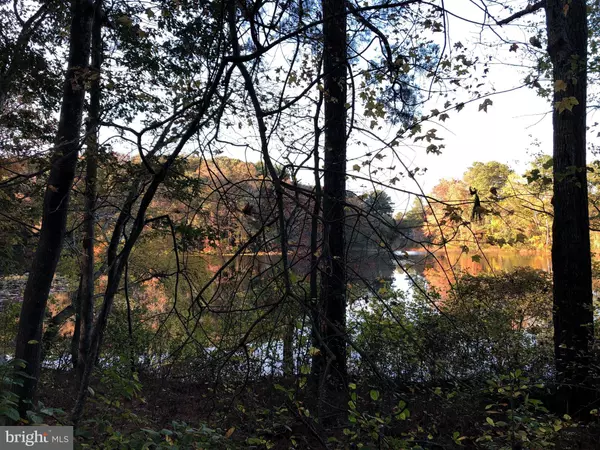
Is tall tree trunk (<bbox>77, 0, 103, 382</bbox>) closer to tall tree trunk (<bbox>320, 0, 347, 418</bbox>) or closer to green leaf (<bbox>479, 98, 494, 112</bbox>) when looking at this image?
tall tree trunk (<bbox>320, 0, 347, 418</bbox>)

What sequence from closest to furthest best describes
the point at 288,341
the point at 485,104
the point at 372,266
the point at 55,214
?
1. the point at 485,104
2. the point at 288,341
3. the point at 55,214
4. the point at 372,266

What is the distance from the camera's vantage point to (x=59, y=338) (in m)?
6.68

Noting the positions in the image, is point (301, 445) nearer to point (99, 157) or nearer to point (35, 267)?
point (35, 267)

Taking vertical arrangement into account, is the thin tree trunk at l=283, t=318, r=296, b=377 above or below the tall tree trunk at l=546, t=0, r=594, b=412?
below

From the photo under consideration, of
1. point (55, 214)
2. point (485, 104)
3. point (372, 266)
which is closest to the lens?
point (485, 104)

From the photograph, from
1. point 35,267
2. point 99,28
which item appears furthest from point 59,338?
point 99,28

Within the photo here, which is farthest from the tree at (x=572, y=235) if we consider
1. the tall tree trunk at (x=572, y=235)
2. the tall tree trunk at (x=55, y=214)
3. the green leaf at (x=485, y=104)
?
the tall tree trunk at (x=55, y=214)

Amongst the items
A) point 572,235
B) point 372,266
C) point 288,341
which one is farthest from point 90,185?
point 572,235

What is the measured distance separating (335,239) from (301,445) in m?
1.92

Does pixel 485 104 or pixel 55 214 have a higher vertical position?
pixel 485 104

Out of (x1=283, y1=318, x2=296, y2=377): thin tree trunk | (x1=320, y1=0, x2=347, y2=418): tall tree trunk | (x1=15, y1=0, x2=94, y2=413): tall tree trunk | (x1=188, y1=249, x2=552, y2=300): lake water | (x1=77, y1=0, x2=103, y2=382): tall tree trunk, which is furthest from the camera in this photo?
(x1=77, y1=0, x2=103, y2=382): tall tree trunk

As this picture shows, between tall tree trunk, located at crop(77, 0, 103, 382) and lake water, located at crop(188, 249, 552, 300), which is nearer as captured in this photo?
lake water, located at crop(188, 249, 552, 300)

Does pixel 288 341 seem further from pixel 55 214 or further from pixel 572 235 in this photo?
pixel 572 235

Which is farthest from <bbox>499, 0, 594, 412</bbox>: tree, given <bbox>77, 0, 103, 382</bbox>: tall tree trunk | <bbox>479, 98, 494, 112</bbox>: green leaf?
<bbox>77, 0, 103, 382</bbox>: tall tree trunk
